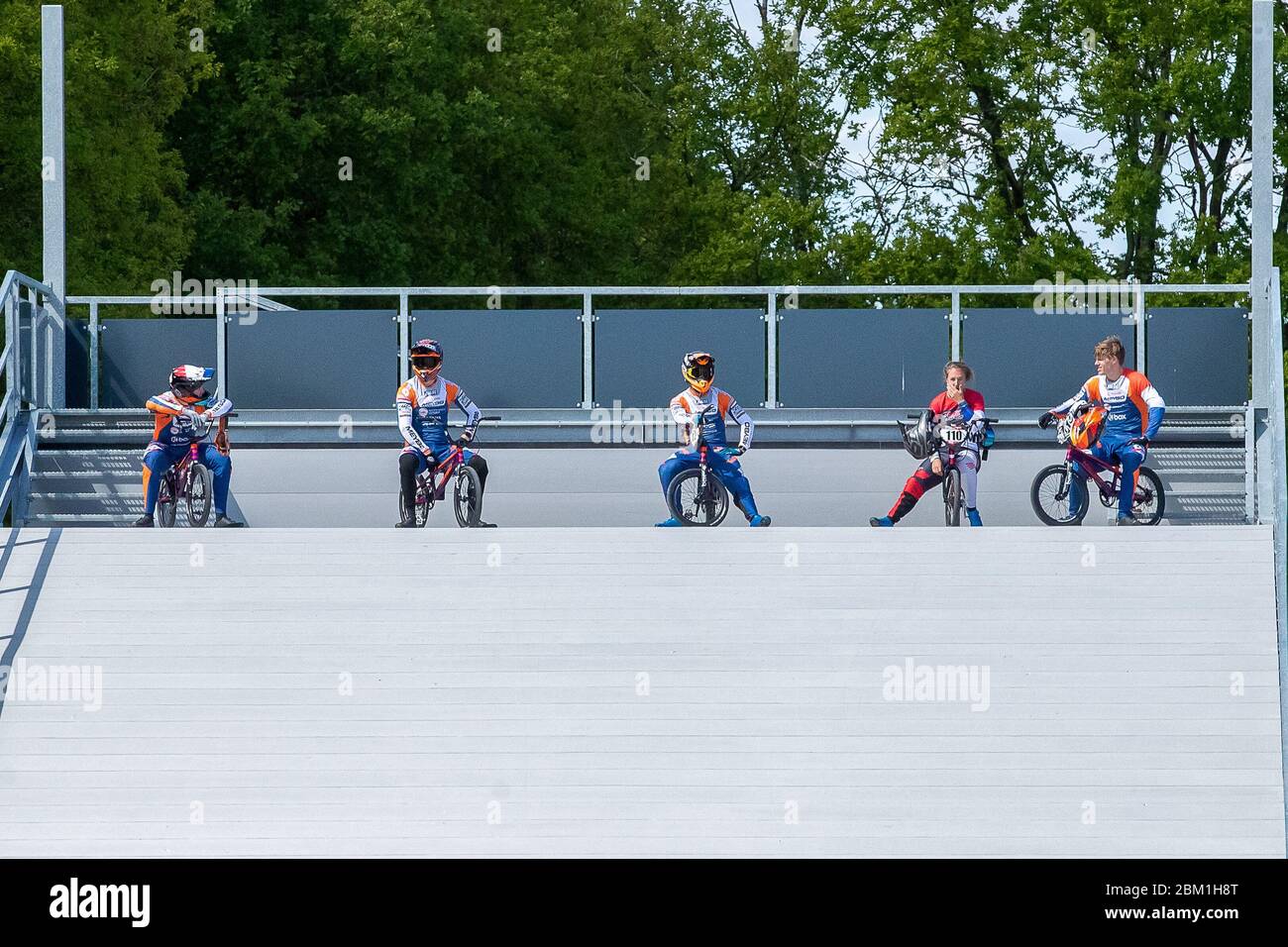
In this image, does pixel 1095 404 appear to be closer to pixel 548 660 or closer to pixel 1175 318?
pixel 1175 318

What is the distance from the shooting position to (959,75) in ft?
117

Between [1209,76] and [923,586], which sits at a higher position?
[1209,76]

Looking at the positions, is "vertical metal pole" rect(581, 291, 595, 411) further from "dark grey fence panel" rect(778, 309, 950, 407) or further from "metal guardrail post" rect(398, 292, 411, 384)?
"dark grey fence panel" rect(778, 309, 950, 407)

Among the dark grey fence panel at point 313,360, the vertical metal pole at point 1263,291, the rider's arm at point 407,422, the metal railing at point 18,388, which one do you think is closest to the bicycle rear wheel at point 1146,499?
the vertical metal pole at point 1263,291

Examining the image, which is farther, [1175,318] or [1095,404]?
[1175,318]

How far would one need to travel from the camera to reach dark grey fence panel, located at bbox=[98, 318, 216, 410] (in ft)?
64.0

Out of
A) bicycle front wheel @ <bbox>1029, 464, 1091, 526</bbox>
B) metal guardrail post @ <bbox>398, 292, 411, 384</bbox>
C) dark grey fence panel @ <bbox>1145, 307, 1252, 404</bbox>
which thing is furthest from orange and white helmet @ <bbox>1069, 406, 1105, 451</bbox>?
metal guardrail post @ <bbox>398, 292, 411, 384</bbox>

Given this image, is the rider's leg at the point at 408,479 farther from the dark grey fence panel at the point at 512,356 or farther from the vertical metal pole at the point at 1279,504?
the vertical metal pole at the point at 1279,504

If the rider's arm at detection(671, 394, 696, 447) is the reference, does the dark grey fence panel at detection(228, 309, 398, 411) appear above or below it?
above

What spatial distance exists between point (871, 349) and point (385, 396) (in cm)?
501

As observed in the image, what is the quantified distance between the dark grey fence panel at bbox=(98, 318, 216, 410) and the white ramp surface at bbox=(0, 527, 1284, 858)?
531 cm

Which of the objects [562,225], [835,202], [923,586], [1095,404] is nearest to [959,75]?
[835,202]

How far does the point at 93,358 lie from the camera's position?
63.3 feet

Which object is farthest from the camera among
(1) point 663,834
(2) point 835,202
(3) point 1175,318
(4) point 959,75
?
(2) point 835,202
